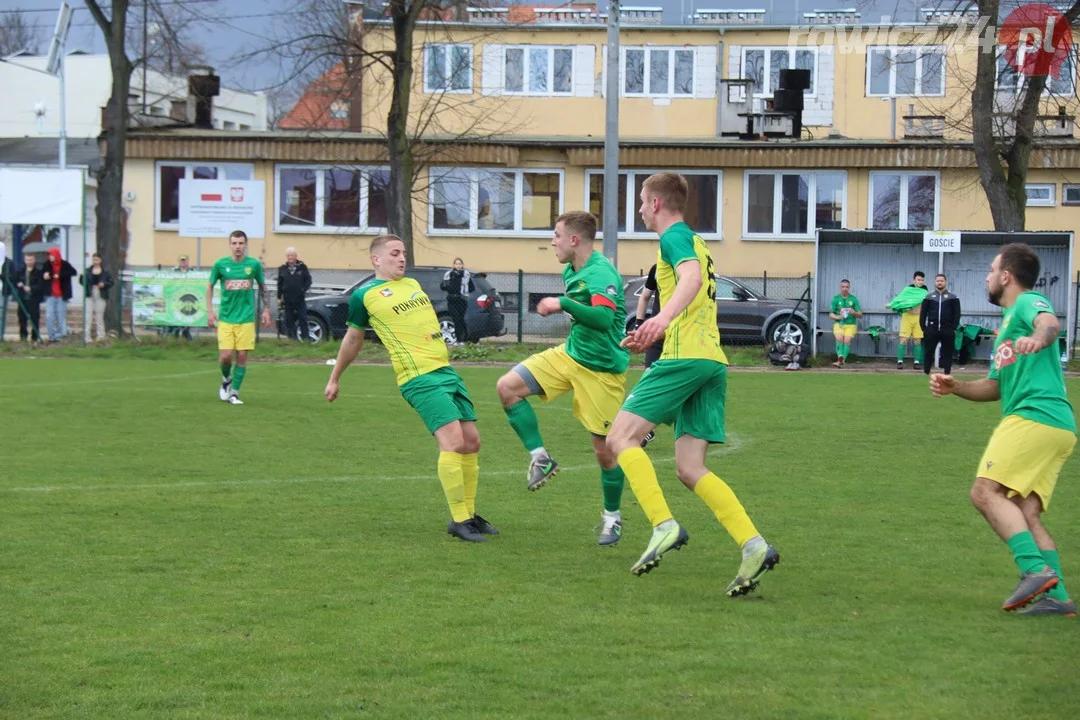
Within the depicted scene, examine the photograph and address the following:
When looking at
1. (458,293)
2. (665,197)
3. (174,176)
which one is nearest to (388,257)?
(665,197)

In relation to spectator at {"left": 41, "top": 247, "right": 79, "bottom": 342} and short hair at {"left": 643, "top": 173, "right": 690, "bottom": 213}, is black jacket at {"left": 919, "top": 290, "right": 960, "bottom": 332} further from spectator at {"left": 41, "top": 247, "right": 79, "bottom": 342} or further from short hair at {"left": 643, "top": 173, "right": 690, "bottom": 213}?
short hair at {"left": 643, "top": 173, "right": 690, "bottom": 213}

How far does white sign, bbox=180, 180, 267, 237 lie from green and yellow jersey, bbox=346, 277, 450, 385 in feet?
67.8

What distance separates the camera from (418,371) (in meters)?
8.40

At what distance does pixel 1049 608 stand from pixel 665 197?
270 cm

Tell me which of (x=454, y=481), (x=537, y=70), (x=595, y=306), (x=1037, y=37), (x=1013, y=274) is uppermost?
(x=537, y=70)

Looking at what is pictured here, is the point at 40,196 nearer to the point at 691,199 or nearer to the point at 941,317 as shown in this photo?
the point at 941,317

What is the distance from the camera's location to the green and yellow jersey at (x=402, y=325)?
332 inches

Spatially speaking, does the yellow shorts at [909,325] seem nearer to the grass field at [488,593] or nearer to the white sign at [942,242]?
the white sign at [942,242]

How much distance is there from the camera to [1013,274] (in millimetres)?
6473

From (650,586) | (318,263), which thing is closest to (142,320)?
(318,263)

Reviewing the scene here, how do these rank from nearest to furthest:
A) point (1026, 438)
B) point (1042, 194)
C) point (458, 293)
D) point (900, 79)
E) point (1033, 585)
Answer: point (1033, 585) → point (1026, 438) → point (458, 293) → point (1042, 194) → point (900, 79)

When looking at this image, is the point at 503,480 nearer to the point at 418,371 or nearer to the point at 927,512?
the point at 418,371

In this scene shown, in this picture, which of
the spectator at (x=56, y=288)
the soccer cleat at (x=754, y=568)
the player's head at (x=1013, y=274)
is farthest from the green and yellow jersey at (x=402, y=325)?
the spectator at (x=56, y=288)

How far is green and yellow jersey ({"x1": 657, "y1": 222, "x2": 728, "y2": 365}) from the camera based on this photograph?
21.6ft
